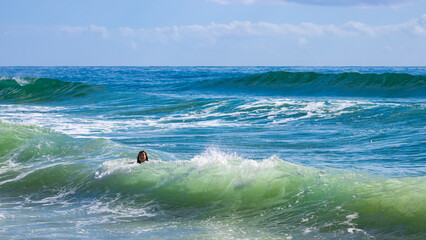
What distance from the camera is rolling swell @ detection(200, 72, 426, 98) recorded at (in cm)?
Result: 3059

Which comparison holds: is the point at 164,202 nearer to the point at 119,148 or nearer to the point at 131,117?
the point at 119,148

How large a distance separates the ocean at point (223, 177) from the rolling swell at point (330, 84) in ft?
42.4

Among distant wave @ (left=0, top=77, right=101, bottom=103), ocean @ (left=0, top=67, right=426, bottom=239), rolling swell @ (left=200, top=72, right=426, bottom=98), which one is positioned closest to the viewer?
ocean @ (left=0, top=67, right=426, bottom=239)

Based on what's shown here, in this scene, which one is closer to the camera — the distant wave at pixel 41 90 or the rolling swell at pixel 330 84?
the rolling swell at pixel 330 84

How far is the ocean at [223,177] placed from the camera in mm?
6008

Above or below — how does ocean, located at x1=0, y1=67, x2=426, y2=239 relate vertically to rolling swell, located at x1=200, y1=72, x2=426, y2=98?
below

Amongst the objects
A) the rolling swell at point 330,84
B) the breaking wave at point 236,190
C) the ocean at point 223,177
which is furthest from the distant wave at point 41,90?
the breaking wave at point 236,190

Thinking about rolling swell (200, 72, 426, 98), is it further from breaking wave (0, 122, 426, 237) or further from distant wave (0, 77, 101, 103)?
breaking wave (0, 122, 426, 237)

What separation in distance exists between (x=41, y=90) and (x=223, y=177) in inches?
1152

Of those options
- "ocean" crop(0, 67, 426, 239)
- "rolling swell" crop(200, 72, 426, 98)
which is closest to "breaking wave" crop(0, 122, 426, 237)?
"ocean" crop(0, 67, 426, 239)

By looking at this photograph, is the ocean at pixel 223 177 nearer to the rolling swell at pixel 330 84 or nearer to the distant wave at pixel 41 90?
the rolling swell at pixel 330 84

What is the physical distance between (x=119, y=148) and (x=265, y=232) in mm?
5779

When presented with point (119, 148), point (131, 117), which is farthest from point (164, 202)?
point (131, 117)

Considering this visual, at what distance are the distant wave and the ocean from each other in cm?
1349
